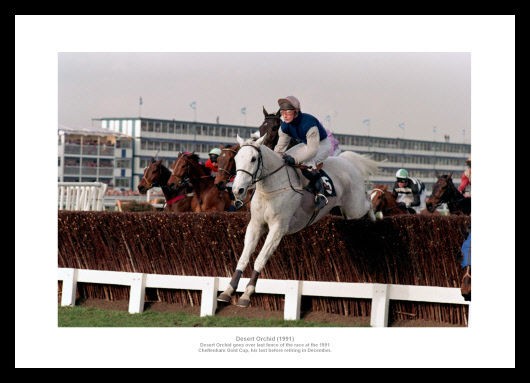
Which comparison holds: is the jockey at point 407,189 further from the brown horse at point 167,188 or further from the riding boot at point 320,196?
the riding boot at point 320,196

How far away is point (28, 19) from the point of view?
8.38 m

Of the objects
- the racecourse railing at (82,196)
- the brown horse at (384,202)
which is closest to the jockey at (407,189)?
the brown horse at (384,202)

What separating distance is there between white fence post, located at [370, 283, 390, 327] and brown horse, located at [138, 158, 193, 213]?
13.5 ft

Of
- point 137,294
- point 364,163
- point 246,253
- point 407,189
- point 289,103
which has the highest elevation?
point 289,103

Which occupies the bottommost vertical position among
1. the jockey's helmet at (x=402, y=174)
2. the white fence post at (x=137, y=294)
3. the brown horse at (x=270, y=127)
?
the white fence post at (x=137, y=294)

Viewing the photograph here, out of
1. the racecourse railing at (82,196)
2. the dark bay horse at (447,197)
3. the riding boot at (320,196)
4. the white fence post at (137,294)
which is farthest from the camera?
the racecourse railing at (82,196)

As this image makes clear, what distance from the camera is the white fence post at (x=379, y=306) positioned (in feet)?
30.9

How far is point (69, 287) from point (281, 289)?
112 inches

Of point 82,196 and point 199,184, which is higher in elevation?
point 199,184

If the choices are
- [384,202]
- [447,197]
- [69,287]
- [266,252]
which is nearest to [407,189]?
[384,202]

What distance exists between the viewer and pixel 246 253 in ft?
29.4

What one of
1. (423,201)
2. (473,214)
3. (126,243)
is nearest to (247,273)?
(126,243)

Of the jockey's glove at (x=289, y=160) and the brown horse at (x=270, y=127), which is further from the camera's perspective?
the brown horse at (x=270, y=127)

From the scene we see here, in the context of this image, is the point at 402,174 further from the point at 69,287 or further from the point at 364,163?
the point at 69,287
